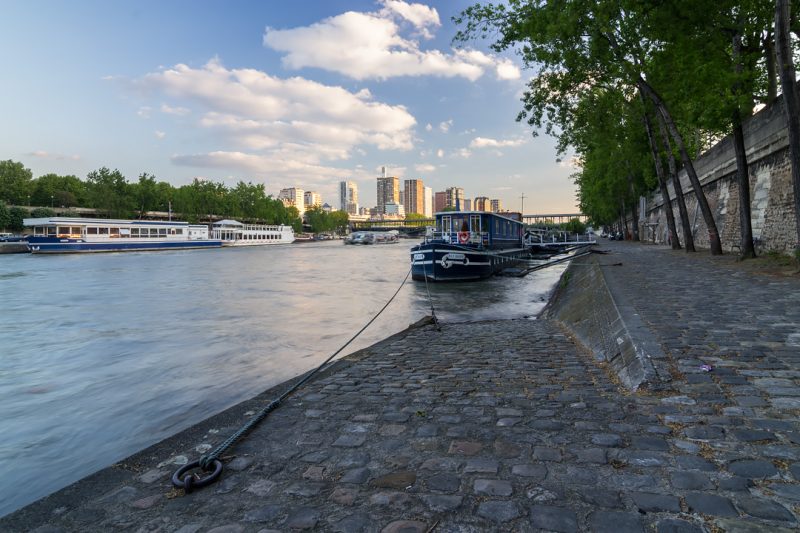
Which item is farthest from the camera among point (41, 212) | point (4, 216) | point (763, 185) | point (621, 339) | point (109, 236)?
point (41, 212)

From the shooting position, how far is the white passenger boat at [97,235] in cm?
5281

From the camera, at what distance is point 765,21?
15688 millimetres

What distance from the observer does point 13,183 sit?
87500mm

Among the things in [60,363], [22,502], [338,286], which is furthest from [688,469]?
[338,286]

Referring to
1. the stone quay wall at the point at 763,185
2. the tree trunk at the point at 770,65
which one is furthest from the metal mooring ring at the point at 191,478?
the tree trunk at the point at 770,65

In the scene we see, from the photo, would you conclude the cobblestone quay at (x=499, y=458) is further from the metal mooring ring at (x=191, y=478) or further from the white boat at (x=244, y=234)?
the white boat at (x=244, y=234)

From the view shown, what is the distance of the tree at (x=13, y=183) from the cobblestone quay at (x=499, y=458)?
108 m

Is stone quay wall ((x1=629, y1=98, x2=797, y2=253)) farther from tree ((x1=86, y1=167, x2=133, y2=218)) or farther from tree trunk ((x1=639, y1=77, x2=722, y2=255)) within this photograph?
tree ((x1=86, y1=167, x2=133, y2=218))

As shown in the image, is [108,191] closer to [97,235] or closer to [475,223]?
[97,235]

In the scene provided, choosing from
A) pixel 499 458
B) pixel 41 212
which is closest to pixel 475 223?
pixel 499 458

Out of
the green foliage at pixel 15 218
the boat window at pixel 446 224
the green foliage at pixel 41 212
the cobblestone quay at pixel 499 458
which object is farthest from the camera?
the green foliage at pixel 41 212

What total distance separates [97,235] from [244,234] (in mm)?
30653

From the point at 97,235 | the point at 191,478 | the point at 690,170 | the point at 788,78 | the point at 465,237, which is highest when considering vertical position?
the point at 788,78

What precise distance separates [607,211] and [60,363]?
A: 6241 cm
